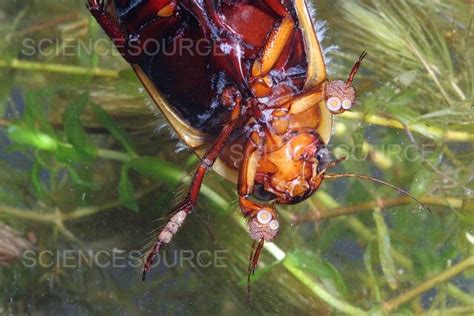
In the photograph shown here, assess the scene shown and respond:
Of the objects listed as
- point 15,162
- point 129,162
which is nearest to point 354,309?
point 129,162

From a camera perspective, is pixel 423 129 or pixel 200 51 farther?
pixel 423 129

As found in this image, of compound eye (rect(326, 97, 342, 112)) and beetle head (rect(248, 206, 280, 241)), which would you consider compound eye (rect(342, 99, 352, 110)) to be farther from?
beetle head (rect(248, 206, 280, 241))

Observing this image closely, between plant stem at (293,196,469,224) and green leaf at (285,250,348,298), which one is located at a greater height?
plant stem at (293,196,469,224)

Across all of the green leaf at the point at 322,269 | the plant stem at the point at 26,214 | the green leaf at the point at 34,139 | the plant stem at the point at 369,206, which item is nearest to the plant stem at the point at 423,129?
the plant stem at the point at 369,206

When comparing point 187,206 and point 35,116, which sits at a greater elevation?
point 187,206

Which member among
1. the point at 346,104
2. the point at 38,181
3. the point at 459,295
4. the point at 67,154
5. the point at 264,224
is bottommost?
the point at 459,295

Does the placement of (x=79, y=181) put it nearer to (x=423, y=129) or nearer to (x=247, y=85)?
(x=247, y=85)

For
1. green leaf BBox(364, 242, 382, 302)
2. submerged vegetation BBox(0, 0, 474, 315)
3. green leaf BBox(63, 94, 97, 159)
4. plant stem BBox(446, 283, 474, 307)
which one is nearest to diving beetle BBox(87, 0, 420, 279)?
submerged vegetation BBox(0, 0, 474, 315)

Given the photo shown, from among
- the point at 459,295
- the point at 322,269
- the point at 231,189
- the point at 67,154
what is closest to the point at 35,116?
the point at 67,154
